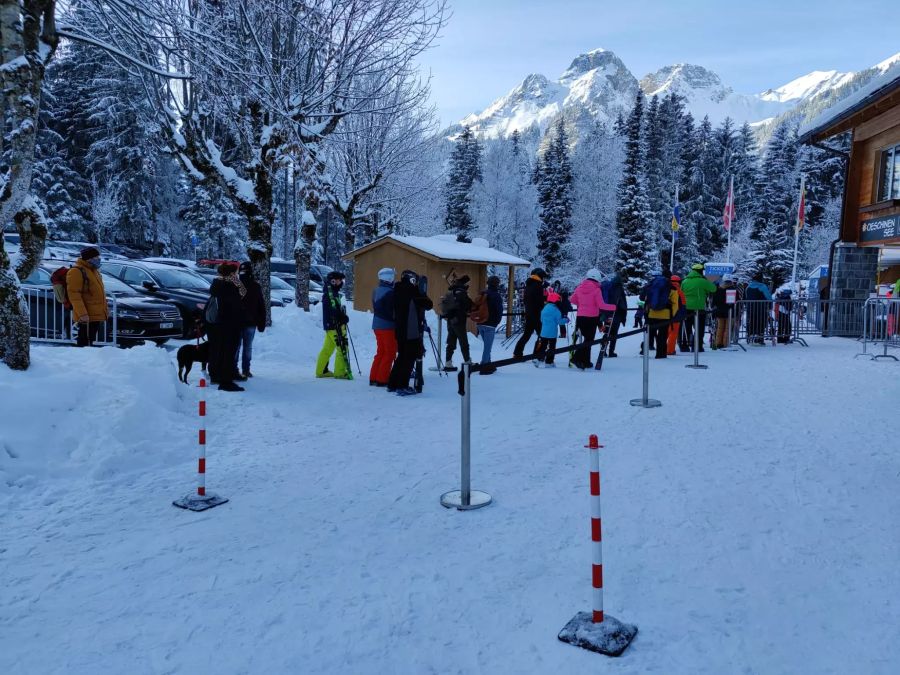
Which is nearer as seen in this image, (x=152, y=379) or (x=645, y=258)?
(x=152, y=379)

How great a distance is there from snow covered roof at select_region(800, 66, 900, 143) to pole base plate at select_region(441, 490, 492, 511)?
17.1 metres

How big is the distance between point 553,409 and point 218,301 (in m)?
4.87

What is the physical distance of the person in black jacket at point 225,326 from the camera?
915 cm

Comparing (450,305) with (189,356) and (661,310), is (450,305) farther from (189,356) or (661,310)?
(661,310)

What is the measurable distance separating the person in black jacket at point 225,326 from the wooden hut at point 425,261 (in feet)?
34.6

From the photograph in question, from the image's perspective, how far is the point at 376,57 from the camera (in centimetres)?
1606

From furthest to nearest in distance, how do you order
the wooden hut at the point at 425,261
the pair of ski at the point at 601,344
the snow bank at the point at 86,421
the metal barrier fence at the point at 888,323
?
the wooden hut at the point at 425,261 → the metal barrier fence at the point at 888,323 → the pair of ski at the point at 601,344 → the snow bank at the point at 86,421

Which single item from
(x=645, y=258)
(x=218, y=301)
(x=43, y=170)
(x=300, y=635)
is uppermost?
(x=43, y=170)

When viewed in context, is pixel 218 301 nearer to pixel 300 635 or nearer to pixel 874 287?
pixel 300 635

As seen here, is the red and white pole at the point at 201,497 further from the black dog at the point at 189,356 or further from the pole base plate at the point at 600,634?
the black dog at the point at 189,356

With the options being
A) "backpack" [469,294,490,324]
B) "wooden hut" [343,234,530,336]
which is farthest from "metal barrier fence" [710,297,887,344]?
"backpack" [469,294,490,324]

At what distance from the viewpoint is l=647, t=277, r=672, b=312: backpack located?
1332cm

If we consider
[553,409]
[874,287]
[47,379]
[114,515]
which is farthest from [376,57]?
[874,287]

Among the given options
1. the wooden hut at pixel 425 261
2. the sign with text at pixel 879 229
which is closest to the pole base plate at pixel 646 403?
the wooden hut at pixel 425 261
